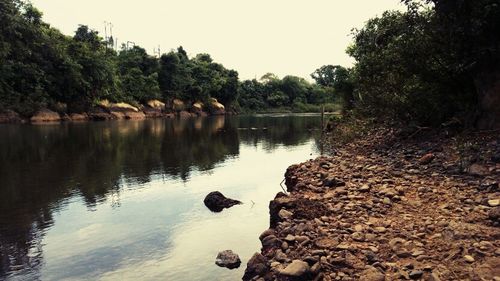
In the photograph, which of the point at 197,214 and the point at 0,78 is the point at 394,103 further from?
the point at 0,78

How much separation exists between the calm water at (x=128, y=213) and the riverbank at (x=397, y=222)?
1.59 m

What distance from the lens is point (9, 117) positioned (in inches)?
2395

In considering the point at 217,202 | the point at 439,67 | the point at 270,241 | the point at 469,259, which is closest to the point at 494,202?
the point at 469,259

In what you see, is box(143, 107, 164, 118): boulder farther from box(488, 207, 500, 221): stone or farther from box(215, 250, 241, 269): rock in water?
box(488, 207, 500, 221): stone

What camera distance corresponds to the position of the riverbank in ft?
21.7

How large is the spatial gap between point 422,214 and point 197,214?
7336 millimetres

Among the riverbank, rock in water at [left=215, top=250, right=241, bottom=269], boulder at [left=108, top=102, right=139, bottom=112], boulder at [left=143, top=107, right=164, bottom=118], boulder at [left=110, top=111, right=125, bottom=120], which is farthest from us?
boulder at [left=143, top=107, right=164, bottom=118]

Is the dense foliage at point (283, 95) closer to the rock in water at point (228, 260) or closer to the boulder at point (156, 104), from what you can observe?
the boulder at point (156, 104)

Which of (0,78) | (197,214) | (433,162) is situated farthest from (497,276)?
(0,78)

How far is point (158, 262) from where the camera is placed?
31.8 feet

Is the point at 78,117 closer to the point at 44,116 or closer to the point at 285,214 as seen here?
the point at 44,116

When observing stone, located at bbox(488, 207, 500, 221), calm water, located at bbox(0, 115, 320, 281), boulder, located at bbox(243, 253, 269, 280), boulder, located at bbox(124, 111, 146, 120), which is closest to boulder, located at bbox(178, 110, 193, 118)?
boulder, located at bbox(124, 111, 146, 120)

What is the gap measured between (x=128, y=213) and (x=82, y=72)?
2638 inches

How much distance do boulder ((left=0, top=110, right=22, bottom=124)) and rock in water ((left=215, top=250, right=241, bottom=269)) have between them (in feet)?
203
